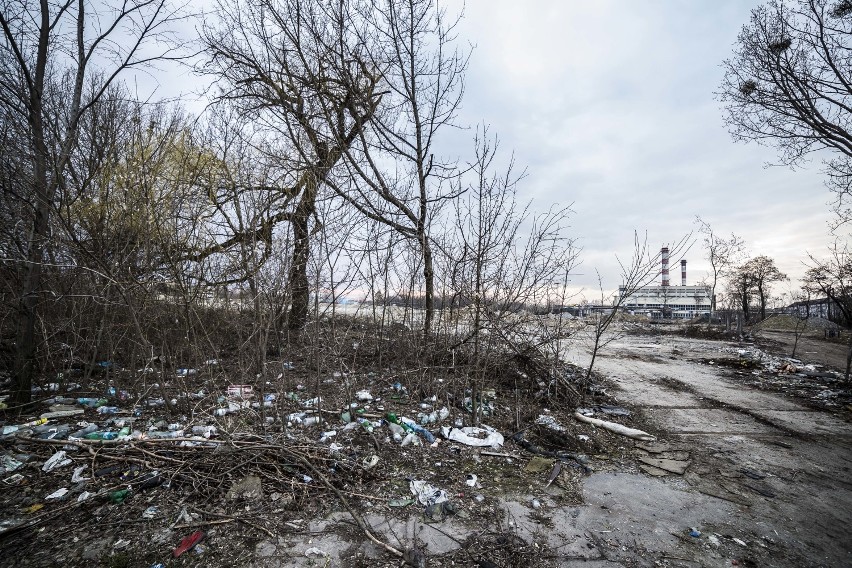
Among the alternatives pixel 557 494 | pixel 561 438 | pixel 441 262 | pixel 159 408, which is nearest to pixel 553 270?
pixel 441 262

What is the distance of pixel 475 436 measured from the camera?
11.4ft

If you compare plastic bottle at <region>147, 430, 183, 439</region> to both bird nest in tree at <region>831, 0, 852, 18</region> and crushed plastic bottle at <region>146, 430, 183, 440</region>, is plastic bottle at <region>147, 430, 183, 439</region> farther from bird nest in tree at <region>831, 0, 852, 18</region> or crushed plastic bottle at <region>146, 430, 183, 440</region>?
bird nest in tree at <region>831, 0, 852, 18</region>

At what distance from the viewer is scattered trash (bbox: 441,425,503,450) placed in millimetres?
3322

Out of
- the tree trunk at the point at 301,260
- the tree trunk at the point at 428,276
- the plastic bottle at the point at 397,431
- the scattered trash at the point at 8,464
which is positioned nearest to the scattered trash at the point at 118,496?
the scattered trash at the point at 8,464

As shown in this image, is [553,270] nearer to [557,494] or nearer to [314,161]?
[557,494]

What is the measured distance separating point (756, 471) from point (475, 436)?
2.45 metres

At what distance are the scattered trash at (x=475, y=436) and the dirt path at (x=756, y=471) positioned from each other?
44.9 inches

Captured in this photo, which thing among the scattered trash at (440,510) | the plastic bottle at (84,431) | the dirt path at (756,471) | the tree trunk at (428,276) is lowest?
the dirt path at (756,471)

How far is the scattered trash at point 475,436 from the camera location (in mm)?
3322

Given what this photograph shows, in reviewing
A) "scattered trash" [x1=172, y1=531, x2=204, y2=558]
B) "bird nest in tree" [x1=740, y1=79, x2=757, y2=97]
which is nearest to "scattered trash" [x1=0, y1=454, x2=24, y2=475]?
"scattered trash" [x1=172, y1=531, x2=204, y2=558]

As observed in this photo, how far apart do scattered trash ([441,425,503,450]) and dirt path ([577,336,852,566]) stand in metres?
1.14

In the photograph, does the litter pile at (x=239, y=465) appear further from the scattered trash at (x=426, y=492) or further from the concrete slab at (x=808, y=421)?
the concrete slab at (x=808, y=421)

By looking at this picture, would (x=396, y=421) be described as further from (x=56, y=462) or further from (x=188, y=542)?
(x=56, y=462)

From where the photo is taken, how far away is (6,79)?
336 cm
